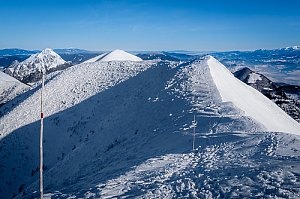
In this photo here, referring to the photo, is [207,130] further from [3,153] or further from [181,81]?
[3,153]

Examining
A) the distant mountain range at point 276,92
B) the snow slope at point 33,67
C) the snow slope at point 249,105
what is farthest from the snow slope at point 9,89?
the snow slope at point 33,67

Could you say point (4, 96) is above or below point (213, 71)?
below

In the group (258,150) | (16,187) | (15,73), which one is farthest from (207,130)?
(15,73)

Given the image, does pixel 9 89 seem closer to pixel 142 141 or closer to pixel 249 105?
pixel 142 141

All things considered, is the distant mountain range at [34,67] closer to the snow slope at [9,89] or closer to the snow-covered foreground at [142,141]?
the snow slope at [9,89]

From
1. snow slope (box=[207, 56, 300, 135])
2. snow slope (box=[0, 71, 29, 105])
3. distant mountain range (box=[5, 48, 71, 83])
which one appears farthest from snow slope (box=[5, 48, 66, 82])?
snow slope (box=[207, 56, 300, 135])

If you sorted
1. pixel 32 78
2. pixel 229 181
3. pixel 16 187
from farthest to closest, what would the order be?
pixel 32 78 → pixel 16 187 → pixel 229 181
